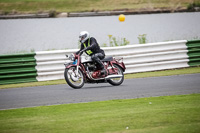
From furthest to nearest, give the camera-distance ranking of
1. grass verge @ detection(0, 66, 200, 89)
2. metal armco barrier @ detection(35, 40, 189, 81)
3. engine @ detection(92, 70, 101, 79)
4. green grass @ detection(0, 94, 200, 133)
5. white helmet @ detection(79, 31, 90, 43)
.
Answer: metal armco barrier @ detection(35, 40, 189, 81), grass verge @ detection(0, 66, 200, 89), engine @ detection(92, 70, 101, 79), white helmet @ detection(79, 31, 90, 43), green grass @ detection(0, 94, 200, 133)

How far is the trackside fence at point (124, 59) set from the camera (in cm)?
1279

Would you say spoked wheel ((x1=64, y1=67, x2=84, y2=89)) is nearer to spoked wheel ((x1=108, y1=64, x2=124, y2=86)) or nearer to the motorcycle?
the motorcycle

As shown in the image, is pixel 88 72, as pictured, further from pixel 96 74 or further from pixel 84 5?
pixel 84 5

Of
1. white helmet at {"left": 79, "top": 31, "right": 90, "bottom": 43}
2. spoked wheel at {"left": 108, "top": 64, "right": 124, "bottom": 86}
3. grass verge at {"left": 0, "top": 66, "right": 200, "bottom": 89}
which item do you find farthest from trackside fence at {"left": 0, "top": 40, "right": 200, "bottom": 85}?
white helmet at {"left": 79, "top": 31, "right": 90, "bottom": 43}

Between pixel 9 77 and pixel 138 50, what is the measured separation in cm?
422

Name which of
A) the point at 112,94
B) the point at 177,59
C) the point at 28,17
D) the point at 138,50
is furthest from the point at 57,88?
the point at 28,17

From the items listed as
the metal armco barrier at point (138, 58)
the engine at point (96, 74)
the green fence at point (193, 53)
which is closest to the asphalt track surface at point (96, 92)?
the engine at point (96, 74)

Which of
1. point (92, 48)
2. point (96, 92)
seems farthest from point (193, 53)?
point (96, 92)

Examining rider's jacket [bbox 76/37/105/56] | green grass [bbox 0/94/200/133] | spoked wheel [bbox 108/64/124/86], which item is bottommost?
green grass [bbox 0/94/200/133]

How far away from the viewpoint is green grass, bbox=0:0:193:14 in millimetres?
40062

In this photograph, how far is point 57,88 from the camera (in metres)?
10.9

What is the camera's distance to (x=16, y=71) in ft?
41.8

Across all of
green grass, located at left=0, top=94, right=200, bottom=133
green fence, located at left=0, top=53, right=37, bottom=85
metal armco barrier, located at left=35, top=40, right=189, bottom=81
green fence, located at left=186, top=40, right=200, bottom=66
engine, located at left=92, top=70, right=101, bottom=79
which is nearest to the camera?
green grass, located at left=0, top=94, right=200, bottom=133

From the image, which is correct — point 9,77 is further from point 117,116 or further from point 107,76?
point 117,116
